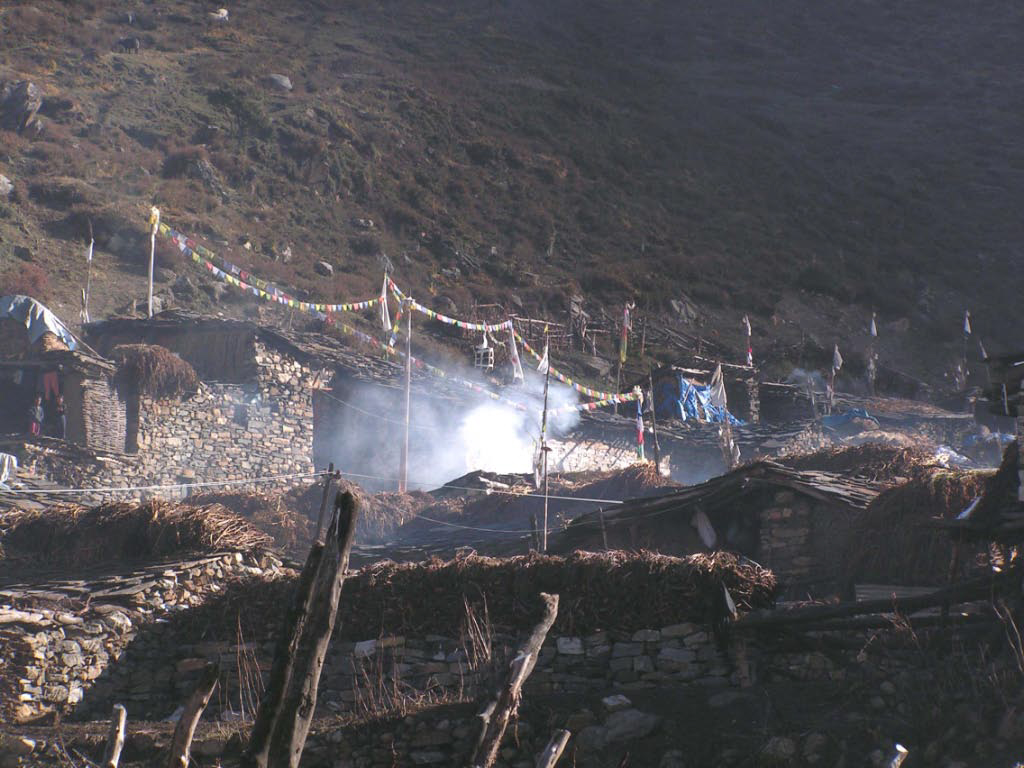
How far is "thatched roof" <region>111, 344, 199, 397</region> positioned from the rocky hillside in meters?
12.2

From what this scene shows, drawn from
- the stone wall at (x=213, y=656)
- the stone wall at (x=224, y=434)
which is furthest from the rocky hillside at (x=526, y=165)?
the stone wall at (x=213, y=656)

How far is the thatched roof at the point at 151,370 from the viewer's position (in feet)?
90.4

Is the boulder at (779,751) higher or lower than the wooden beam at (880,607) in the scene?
lower

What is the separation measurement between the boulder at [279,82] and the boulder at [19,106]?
1458 cm

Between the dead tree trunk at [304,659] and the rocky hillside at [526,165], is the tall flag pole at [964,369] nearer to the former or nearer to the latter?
the rocky hillside at [526,165]

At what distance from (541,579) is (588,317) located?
4429 cm

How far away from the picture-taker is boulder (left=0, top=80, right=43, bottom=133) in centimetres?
5238

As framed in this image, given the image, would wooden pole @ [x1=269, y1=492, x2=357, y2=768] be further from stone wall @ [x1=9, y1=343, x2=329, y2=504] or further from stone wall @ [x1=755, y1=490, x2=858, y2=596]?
stone wall @ [x1=9, y1=343, x2=329, y2=504]

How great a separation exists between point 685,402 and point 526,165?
40.7 meters

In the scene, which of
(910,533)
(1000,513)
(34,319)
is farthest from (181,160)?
(1000,513)

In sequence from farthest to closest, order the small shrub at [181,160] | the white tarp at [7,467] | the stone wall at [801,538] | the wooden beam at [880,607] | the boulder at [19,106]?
the small shrub at [181,160]
the boulder at [19,106]
the white tarp at [7,467]
the stone wall at [801,538]
the wooden beam at [880,607]

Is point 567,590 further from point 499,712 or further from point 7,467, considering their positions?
point 7,467

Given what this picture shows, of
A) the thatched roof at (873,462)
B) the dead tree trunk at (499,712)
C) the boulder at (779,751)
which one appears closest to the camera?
the dead tree trunk at (499,712)

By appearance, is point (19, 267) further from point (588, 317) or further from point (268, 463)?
point (588, 317)
